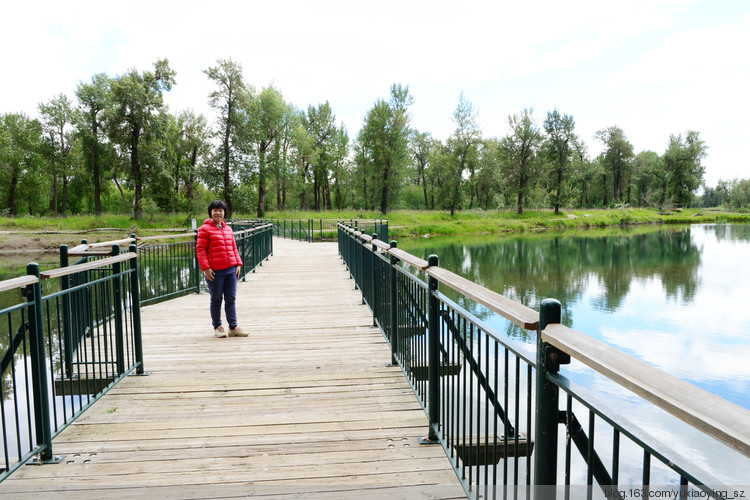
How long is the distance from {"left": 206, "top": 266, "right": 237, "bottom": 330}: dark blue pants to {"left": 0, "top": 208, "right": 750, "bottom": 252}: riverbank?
19742 mm

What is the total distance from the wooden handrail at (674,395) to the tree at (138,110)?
126ft

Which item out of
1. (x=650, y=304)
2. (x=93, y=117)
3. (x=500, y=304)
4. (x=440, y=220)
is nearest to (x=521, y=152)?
(x=440, y=220)

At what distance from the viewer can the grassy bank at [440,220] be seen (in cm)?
3437

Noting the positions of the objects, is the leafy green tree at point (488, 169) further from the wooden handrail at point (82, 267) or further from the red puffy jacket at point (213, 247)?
the wooden handrail at point (82, 267)

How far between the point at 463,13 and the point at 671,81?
39.3 metres

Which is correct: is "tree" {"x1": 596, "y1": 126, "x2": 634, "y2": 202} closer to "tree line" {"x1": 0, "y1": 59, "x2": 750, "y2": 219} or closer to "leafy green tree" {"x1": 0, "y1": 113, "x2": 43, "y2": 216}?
"tree line" {"x1": 0, "y1": 59, "x2": 750, "y2": 219}

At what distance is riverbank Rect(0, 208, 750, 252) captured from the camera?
1186 inches

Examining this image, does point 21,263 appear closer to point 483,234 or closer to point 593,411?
point 593,411

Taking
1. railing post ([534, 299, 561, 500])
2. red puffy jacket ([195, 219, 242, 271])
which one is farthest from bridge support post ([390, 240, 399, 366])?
railing post ([534, 299, 561, 500])

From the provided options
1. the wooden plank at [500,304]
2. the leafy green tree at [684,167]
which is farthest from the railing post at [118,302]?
the leafy green tree at [684,167]

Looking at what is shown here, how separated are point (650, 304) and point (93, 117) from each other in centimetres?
Result: 4139

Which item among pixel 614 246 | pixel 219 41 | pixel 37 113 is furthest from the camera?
pixel 37 113

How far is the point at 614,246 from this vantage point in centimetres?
3028

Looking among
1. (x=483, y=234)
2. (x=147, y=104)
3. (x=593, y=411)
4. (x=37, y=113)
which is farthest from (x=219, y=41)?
(x=593, y=411)
